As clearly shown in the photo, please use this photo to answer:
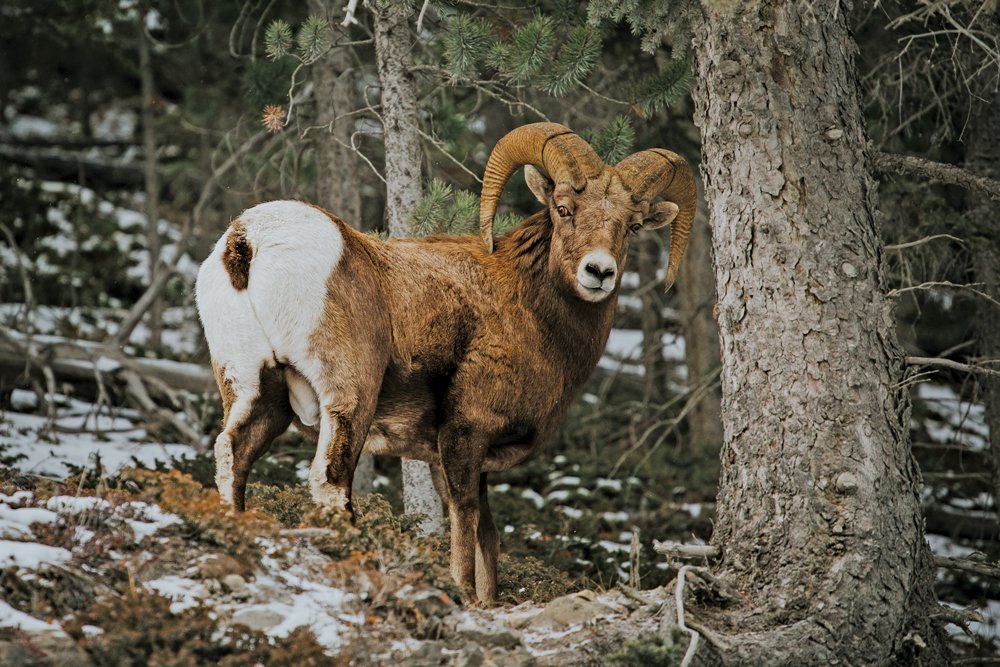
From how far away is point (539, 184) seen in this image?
24.9 ft

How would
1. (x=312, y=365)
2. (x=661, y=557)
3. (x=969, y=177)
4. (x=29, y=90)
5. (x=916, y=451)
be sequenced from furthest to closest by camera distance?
(x=29, y=90) < (x=916, y=451) < (x=661, y=557) < (x=969, y=177) < (x=312, y=365)

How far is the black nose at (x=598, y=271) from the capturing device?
6953 mm

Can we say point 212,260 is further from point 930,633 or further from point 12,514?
point 930,633

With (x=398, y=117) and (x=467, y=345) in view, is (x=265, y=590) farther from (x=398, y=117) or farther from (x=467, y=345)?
(x=398, y=117)

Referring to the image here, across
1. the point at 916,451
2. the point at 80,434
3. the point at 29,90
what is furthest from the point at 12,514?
the point at 29,90

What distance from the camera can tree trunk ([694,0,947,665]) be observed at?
600 centimetres

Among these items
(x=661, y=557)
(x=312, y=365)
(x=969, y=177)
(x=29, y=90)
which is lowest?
(x=661, y=557)

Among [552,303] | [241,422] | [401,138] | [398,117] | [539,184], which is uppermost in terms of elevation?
[398,117]

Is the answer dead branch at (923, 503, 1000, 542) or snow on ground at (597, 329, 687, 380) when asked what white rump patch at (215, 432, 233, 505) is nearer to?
dead branch at (923, 503, 1000, 542)

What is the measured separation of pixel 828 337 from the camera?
6.23 meters

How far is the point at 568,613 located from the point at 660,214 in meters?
3.26

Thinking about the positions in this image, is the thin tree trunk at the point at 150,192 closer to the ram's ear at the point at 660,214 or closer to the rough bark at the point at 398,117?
the rough bark at the point at 398,117

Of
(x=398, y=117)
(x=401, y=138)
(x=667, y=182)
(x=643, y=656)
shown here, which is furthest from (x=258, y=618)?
(x=398, y=117)

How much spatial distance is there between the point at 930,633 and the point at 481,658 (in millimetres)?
2799
